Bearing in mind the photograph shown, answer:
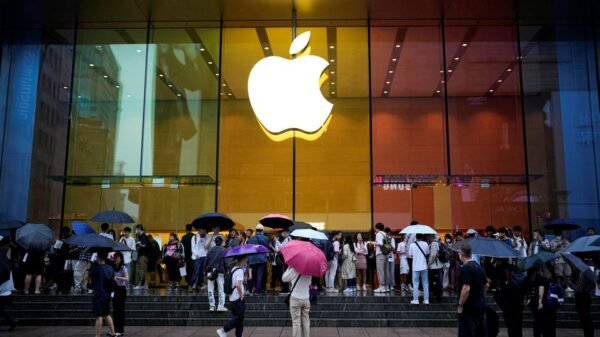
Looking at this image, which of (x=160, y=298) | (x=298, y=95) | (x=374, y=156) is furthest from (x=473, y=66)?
(x=160, y=298)

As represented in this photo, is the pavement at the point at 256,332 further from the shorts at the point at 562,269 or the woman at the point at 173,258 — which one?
the shorts at the point at 562,269

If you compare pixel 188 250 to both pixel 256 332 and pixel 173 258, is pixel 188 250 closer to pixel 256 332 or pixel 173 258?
pixel 173 258

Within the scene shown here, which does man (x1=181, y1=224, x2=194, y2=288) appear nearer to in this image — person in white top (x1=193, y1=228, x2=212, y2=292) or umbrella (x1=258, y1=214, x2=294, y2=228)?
person in white top (x1=193, y1=228, x2=212, y2=292)

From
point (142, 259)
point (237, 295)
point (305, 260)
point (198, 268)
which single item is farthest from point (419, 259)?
point (142, 259)

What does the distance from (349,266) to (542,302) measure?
6.82 m

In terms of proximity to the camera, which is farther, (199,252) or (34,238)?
(199,252)

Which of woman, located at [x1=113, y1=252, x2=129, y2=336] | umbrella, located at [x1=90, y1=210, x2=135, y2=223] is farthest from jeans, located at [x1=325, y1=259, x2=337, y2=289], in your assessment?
woman, located at [x1=113, y1=252, x2=129, y2=336]

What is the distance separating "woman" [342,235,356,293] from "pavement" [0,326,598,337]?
3374mm

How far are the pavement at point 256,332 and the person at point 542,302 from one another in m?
2.15

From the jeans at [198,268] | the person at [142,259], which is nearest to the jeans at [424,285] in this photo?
the jeans at [198,268]

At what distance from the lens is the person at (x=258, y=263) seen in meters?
13.6

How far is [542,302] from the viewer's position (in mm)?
8562

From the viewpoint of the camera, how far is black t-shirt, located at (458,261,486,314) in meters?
7.35

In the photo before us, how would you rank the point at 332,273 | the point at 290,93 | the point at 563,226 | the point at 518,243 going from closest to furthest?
the point at 332,273
the point at 518,243
the point at 563,226
the point at 290,93
